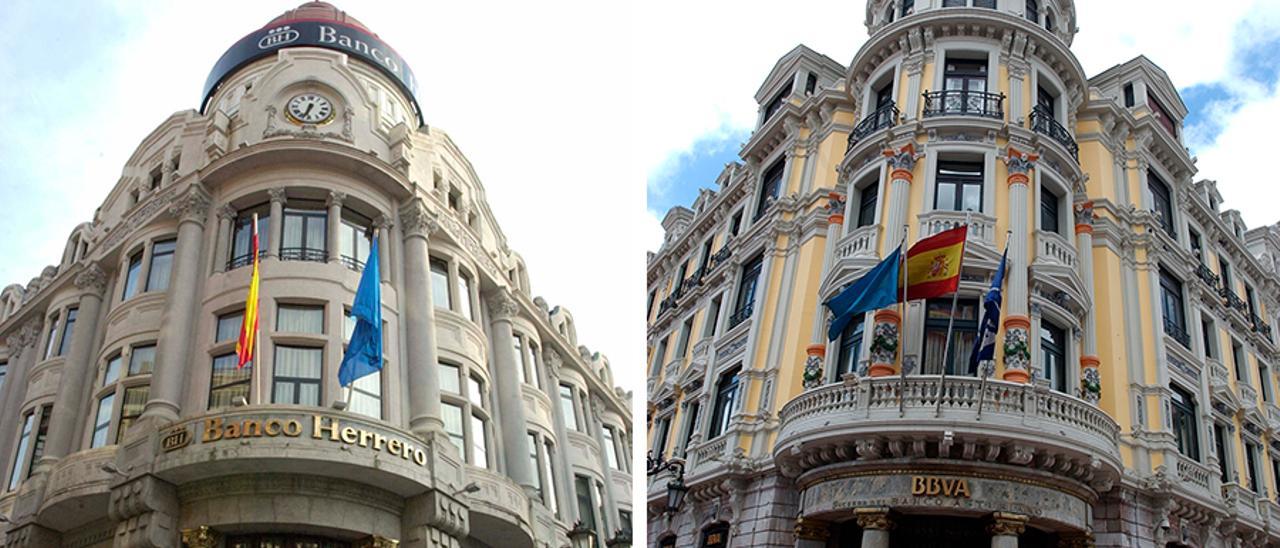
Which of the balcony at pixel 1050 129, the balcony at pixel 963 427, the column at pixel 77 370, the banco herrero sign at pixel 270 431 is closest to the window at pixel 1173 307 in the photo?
the balcony at pixel 1050 129

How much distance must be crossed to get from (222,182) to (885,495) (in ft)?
52.6

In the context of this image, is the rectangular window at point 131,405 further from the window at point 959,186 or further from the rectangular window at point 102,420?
the window at point 959,186

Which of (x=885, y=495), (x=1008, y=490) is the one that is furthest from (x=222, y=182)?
(x=1008, y=490)

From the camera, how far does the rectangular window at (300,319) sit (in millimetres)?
22703

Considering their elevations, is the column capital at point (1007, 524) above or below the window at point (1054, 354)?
below

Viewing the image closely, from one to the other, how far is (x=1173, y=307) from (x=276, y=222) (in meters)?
20.3

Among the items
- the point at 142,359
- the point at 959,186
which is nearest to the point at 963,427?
the point at 959,186

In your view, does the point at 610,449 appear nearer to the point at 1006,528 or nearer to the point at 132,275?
the point at 132,275

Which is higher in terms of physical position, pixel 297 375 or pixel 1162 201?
pixel 1162 201

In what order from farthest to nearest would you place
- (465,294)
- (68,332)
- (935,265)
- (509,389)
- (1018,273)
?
1. (465,294)
2. (509,389)
3. (68,332)
4. (1018,273)
5. (935,265)

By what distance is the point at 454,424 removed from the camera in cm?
2431

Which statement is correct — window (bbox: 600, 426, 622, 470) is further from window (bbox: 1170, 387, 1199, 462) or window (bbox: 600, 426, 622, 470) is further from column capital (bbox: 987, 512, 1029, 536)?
column capital (bbox: 987, 512, 1029, 536)

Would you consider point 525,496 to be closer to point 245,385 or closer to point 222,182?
point 245,385

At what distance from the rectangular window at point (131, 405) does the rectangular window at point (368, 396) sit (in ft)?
13.4
